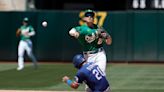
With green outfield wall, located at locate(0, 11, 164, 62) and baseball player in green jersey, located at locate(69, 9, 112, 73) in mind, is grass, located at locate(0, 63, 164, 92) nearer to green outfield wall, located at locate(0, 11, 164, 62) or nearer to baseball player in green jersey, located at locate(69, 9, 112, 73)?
baseball player in green jersey, located at locate(69, 9, 112, 73)

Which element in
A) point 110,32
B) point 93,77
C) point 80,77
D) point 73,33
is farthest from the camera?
point 110,32

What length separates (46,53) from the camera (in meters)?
25.6

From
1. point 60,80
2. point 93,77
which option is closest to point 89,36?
point 93,77

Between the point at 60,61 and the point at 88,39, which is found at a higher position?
the point at 88,39

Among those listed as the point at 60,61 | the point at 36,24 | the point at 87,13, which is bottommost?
the point at 60,61

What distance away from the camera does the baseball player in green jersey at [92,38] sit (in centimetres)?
984

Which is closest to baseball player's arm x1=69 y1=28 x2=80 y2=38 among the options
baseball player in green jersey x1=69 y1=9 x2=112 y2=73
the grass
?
baseball player in green jersey x1=69 y1=9 x2=112 y2=73

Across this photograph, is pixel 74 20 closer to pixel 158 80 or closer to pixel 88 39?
pixel 158 80

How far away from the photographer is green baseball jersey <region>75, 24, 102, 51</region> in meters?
9.94

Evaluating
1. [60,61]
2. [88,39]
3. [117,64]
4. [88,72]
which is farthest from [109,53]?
[88,72]

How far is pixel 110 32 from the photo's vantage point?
24938mm

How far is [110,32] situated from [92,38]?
590 inches

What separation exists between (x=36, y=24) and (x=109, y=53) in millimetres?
3724

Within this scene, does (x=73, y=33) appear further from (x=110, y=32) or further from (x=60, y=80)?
(x=110, y=32)
